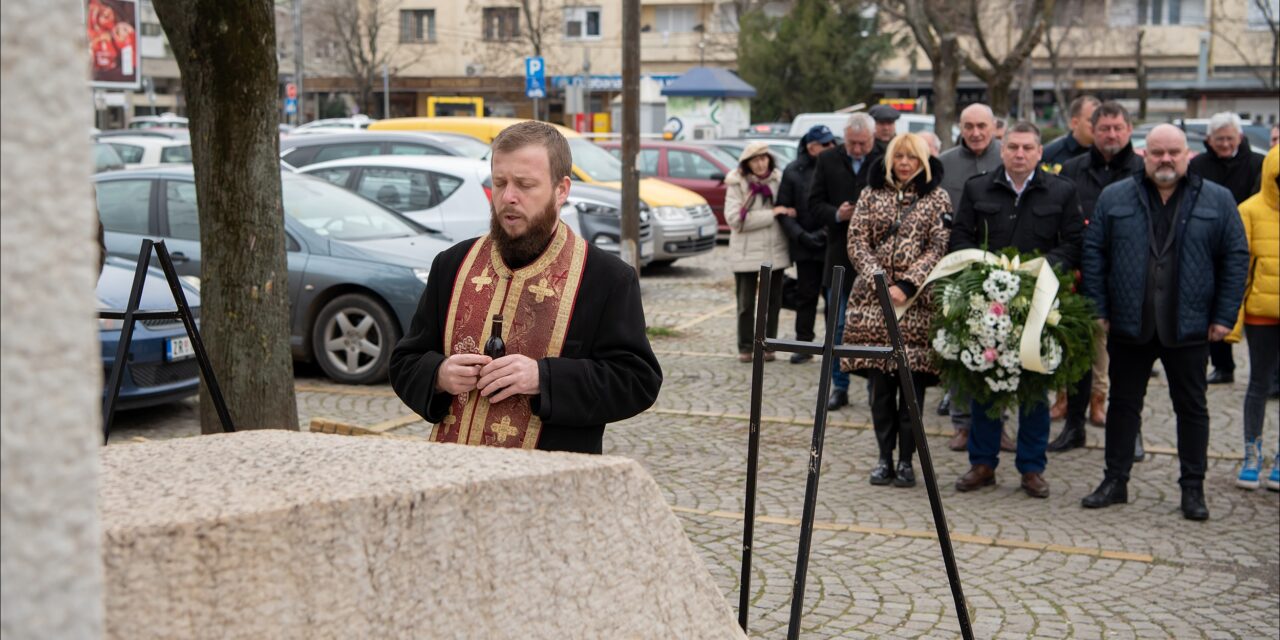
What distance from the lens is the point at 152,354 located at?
8695 millimetres


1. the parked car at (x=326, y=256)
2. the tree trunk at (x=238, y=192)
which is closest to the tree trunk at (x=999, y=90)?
the parked car at (x=326, y=256)

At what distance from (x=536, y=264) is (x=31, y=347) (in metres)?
2.12

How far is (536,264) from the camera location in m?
3.34

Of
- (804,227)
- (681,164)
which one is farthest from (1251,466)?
(681,164)

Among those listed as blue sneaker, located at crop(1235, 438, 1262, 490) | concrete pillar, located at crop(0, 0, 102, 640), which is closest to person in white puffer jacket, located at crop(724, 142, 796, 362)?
blue sneaker, located at crop(1235, 438, 1262, 490)

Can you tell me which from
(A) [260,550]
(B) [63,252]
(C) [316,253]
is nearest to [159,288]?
(C) [316,253]

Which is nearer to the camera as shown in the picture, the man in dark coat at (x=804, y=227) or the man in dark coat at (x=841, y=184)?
the man in dark coat at (x=841, y=184)

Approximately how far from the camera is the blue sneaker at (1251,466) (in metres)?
7.53

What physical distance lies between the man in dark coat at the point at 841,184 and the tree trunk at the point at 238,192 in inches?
187

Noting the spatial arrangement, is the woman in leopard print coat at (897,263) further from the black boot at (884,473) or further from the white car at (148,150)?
the white car at (148,150)

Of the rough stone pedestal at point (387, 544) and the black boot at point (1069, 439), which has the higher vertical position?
the rough stone pedestal at point (387, 544)

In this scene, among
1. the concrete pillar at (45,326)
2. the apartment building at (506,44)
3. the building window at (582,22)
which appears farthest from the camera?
the building window at (582,22)

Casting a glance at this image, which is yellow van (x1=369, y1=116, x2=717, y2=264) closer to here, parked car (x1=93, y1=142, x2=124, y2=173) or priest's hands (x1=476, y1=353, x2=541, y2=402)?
parked car (x1=93, y1=142, x2=124, y2=173)

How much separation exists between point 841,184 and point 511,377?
7063 mm
